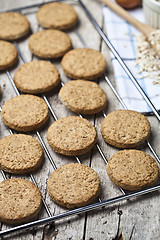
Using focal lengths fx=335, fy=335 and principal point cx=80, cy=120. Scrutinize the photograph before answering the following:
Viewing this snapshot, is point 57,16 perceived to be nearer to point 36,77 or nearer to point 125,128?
point 36,77

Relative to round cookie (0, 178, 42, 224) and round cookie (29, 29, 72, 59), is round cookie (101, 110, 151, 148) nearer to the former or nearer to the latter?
round cookie (0, 178, 42, 224)

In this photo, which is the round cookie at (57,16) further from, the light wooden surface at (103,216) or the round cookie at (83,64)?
the light wooden surface at (103,216)

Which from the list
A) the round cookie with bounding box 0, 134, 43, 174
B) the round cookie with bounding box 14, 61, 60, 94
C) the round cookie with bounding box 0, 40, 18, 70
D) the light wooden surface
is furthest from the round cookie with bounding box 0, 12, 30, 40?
the round cookie with bounding box 0, 134, 43, 174

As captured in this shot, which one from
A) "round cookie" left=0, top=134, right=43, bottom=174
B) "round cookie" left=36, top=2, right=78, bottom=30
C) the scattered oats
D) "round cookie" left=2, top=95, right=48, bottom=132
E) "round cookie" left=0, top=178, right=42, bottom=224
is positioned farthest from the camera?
"round cookie" left=36, top=2, right=78, bottom=30

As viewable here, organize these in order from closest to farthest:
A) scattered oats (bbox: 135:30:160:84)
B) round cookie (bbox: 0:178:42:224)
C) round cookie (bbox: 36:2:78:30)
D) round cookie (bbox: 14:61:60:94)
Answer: round cookie (bbox: 0:178:42:224) < round cookie (bbox: 14:61:60:94) < scattered oats (bbox: 135:30:160:84) < round cookie (bbox: 36:2:78:30)

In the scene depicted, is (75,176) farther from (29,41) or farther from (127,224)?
(29,41)

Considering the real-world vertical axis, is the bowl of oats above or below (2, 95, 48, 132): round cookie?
above

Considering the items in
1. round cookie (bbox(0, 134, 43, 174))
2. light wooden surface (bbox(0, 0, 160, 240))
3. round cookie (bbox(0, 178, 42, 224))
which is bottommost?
light wooden surface (bbox(0, 0, 160, 240))

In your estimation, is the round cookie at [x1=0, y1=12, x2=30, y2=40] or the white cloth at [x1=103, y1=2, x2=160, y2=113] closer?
the white cloth at [x1=103, y1=2, x2=160, y2=113]
